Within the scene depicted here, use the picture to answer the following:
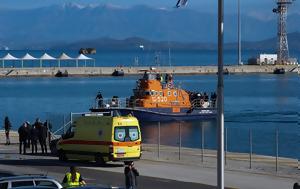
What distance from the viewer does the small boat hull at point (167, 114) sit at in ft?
234

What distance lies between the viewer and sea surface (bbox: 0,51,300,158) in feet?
189

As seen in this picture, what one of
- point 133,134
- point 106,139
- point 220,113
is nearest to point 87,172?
point 106,139

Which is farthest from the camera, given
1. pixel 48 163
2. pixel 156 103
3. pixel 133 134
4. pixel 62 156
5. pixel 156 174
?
pixel 156 103

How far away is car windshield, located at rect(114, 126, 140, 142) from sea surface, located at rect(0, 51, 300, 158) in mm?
15194

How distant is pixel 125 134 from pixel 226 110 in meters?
59.6

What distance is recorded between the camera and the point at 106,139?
31953mm

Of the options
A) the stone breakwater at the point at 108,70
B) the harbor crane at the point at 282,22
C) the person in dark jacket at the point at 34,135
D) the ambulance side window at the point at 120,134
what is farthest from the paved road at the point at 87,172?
the harbor crane at the point at 282,22

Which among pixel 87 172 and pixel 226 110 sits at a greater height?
pixel 87 172

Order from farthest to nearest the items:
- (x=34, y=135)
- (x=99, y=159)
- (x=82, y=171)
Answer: (x=34, y=135), (x=99, y=159), (x=82, y=171)

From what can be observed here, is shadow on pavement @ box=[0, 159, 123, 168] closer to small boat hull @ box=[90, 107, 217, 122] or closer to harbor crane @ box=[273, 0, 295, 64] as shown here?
small boat hull @ box=[90, 107, 217, 122]

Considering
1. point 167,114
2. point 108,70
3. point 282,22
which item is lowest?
point 167,114

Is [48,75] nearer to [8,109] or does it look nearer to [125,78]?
[125,78]

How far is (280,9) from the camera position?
18262 centimetres

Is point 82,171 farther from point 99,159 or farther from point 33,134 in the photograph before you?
point 33,134
